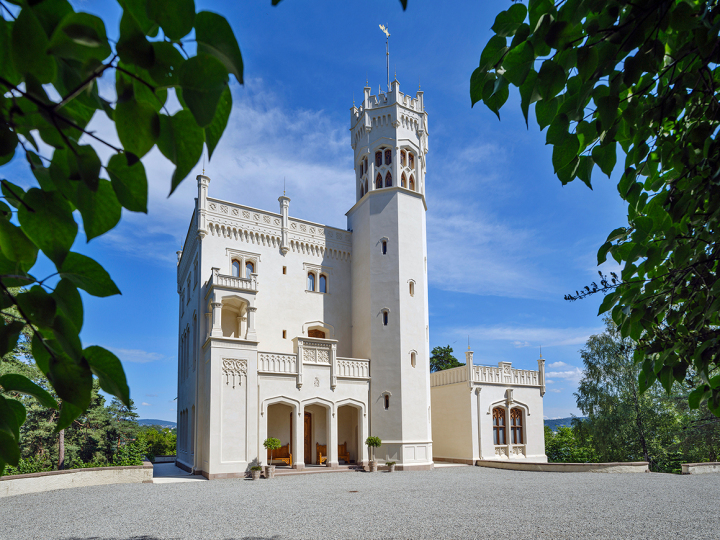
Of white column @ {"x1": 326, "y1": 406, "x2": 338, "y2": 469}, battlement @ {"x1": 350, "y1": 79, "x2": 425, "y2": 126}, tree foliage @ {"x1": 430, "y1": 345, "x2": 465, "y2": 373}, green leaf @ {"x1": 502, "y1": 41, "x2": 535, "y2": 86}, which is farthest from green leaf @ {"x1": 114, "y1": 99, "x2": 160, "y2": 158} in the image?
tree foliage @ {"x1": 430, "y1": 345, "x2": 465, "y2": 373}

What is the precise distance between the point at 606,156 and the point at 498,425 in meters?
25.1

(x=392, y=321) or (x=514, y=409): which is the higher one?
(x=392, y=321)

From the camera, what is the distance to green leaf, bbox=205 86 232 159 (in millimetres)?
806

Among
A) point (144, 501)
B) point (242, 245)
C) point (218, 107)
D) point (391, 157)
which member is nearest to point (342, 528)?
point (144, 501)

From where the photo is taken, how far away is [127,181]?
0.85 meters

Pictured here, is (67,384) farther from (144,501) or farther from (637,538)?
(144,501)

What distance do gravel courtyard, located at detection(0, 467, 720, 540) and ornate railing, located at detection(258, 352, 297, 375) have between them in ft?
14.8

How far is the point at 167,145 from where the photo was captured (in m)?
0.82

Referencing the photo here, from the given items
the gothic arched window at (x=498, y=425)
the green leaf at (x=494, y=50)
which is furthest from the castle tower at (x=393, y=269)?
the green leaf at (x=494, y=50)

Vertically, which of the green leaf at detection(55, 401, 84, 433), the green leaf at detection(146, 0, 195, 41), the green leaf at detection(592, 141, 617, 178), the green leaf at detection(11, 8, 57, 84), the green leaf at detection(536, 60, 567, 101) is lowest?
the green leaf at detection(55, 401, 84, 433)

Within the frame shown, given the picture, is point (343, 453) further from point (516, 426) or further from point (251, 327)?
point (516, 426)

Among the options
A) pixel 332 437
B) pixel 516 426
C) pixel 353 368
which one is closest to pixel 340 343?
pixel 353 368

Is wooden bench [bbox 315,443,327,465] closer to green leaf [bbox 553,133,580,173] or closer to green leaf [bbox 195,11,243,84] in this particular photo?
green leaf [bbox 553,133,580,173]

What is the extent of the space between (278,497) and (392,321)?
34.3ft
